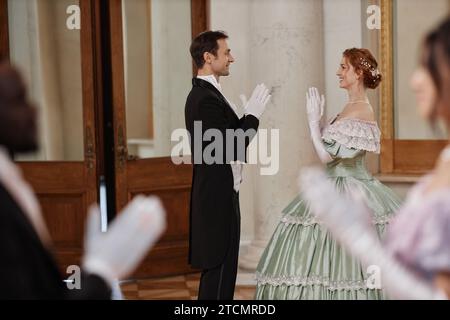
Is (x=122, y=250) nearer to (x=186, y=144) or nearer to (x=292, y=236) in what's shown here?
(x=292, y=236)

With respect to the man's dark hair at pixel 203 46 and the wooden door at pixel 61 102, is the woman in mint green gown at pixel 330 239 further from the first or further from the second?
the wooden door at pixel 61 102

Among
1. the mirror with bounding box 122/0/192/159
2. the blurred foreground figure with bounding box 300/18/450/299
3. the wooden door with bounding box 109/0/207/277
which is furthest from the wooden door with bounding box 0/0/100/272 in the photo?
the blurred foreground figure with bounding box 300/18/450/299

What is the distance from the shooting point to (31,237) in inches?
72.8

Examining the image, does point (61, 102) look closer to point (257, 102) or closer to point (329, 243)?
point (257, 102)

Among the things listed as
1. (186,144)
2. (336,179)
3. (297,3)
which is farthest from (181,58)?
(336,179)

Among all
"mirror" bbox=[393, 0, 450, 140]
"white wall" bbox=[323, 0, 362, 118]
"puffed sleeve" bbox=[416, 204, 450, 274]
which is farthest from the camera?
"mirror" bbox=[393, 0, 450, 140]

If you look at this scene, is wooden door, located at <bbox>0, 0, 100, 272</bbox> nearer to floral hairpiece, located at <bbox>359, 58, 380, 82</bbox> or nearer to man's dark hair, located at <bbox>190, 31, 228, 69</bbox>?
man's dark hair, located at <bbox>190, 31, 228, 69</bbox>

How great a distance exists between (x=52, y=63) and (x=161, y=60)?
71 centimetres

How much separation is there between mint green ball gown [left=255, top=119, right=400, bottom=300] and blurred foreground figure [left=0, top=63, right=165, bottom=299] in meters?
2.37

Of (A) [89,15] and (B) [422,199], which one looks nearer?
(B) [422,199]

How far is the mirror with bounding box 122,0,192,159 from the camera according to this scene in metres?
6.14

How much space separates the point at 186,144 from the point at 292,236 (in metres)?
1.93

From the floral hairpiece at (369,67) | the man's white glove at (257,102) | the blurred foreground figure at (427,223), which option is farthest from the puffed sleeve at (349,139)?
the blurred foreground figure at (427,223)
